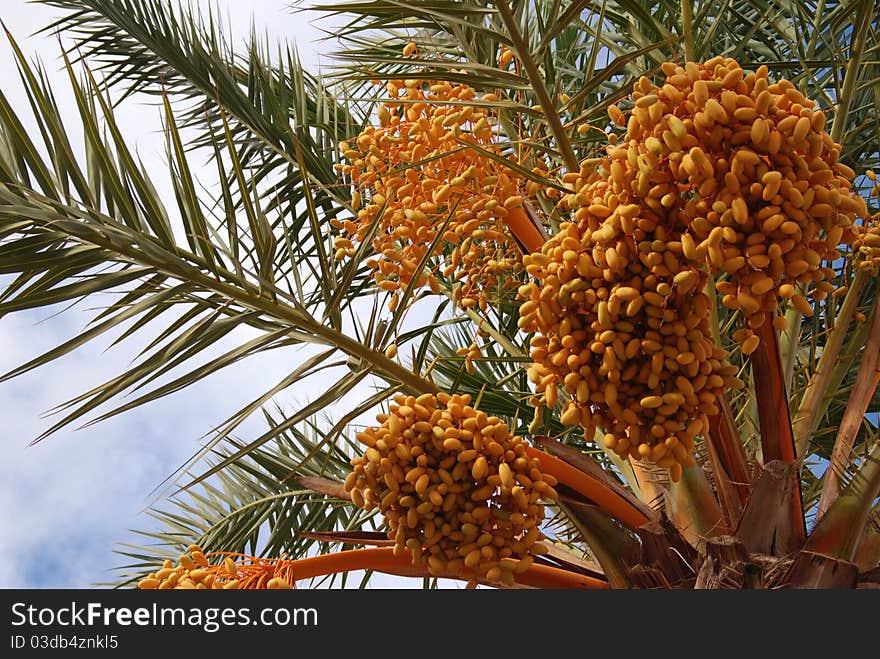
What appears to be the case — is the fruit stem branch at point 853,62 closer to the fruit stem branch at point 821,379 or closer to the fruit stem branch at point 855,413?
the fruit stem branch at point 821,379

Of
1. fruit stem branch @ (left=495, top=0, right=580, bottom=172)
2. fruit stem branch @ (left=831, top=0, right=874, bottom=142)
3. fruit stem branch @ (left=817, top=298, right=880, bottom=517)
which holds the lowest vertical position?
fruit stem branch @ (left=817, top=298, right=880, bottom=517)

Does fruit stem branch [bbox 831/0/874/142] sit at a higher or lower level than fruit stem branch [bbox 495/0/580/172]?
higher

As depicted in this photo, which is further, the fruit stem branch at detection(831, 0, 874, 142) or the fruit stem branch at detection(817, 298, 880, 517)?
the fruit stem branch at detection(831, 0, 874, 142)

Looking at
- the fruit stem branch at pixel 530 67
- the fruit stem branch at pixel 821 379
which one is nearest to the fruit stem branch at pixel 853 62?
the fruit stem branch at pixel 821 379

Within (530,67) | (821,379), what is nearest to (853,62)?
(821,379)

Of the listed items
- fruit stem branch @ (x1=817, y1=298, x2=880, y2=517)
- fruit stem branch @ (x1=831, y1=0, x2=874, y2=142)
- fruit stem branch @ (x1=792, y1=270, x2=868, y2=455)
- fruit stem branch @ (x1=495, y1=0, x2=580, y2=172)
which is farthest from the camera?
fruit stem branch @ (x1=792, y1=270, x2=868, y2=455)

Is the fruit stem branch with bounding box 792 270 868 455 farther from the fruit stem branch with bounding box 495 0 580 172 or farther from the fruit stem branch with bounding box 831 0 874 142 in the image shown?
the fruit stem branch with bounding box 495 0 580 172

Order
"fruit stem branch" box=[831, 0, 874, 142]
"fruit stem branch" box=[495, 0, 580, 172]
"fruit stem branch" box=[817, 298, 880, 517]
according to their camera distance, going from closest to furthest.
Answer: "fruit stem branch" box=[495, 0, 580, 172]
"fruit stem branch" box=[817, 298, 880, 517]
"fruit stem branch" box=[831, 0, 874, 142]

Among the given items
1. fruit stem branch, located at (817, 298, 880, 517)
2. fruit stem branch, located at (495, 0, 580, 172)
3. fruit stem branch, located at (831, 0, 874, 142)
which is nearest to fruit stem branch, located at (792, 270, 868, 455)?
fruit stem branch, located at (817, 298, 880, 517)

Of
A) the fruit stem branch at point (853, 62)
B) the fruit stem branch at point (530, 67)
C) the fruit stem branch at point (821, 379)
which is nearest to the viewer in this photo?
the fruit stem branch at point (530, 67)

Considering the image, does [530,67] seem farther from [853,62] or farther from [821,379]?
[821,379]

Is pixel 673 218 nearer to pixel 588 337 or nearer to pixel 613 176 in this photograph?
pixel 613 176

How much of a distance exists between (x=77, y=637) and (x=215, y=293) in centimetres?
77

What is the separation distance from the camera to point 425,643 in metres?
1.64
